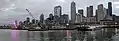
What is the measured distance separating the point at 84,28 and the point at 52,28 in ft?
141

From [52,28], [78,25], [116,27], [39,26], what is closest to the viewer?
[116,27]

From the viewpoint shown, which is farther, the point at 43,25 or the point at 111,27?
the point at 43,25

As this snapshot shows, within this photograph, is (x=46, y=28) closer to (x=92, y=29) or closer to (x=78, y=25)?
(x=78, y=25)

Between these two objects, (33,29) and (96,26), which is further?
(33,29)

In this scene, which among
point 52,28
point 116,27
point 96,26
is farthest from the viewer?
point 52,28

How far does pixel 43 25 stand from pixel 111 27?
51.4 m

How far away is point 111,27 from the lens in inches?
5694

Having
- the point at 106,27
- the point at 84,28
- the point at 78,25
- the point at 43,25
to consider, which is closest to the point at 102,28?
the point at 106,27

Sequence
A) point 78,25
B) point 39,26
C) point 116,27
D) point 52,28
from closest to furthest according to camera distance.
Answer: point 116,27 < point 78,25 < point 39,26 < point 52,28

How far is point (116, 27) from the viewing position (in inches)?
5423

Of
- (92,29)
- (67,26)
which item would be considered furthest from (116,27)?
(67,26)

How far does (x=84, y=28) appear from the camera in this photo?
153125 mm

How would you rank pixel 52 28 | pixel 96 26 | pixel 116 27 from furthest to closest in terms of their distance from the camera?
pixel 52 28 → pixel 96 26 → pixel 116 27

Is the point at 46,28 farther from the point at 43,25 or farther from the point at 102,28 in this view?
the point at 102,28
